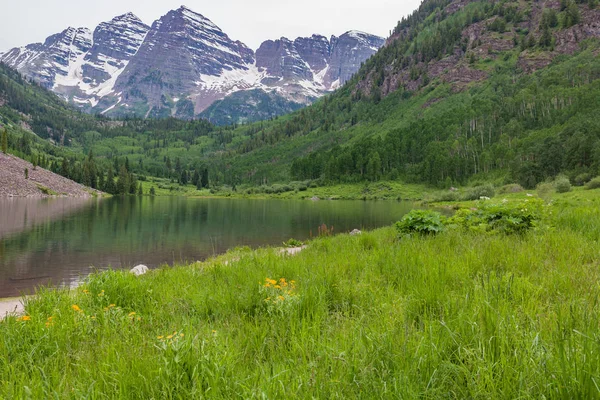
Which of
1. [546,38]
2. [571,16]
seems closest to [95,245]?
[546,38]

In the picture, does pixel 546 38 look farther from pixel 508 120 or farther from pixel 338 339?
pixel 338 339

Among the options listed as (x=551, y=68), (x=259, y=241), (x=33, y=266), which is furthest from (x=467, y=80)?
(x=33, y=266)

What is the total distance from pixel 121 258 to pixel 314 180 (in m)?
144

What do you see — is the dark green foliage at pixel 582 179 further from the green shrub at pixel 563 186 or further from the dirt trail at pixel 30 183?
the dirt trail at pixel 30 183

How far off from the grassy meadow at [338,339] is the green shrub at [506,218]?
353 cm

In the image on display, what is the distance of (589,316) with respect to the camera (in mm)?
2758

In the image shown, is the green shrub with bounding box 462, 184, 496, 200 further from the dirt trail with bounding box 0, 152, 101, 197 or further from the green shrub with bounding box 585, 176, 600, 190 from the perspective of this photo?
the dirt trail with bounding box 0, 152, 101, 197

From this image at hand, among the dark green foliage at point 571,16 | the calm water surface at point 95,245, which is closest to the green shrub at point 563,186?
the calm water surface at point 95,245

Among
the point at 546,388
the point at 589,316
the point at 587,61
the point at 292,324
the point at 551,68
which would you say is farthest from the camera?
the point at 551,68

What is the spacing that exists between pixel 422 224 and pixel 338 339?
918cm

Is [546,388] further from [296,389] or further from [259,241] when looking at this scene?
[259,241]

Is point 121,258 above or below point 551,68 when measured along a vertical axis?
below

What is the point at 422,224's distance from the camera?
452 inches

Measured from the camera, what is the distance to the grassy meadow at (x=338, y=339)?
223cm
